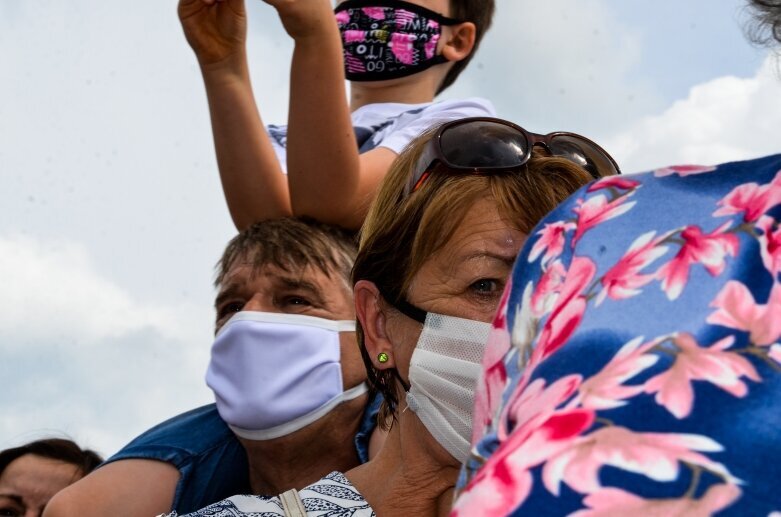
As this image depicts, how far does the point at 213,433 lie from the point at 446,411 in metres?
1.27

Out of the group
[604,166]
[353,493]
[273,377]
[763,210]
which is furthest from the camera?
[273,377]

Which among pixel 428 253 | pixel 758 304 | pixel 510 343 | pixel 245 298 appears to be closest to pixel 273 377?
pixel 245 298

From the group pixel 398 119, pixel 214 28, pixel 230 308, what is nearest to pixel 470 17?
pixel 398 119

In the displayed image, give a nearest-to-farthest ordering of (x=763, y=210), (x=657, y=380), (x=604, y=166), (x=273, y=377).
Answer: (x=657, y=380) < (x=763, y=210) < (x=604, y=166) < (x=273, y=377)

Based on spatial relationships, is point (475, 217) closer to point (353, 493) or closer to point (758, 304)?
point (353, 493)

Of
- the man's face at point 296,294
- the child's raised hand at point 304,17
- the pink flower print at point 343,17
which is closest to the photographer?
the child's raised hand at point 304,17

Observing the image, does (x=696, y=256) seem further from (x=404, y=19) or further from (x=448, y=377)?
(x=404, y=19)

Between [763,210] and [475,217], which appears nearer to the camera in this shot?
[763,210]

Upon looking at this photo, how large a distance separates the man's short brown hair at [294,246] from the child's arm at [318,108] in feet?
0.51

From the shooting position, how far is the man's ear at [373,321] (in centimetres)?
264

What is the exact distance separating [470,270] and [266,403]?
1.06 m

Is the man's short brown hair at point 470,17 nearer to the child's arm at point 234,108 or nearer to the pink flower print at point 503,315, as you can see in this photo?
the child's arm at point 234,108

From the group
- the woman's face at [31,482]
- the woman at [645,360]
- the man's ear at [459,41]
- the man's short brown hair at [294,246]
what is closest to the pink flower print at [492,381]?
the woman at [645,360]

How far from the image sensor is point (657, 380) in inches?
40.4
